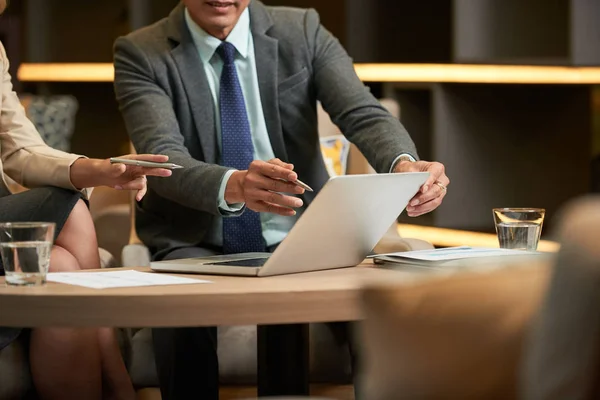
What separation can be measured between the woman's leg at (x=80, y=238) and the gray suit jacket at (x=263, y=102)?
0.74 ft

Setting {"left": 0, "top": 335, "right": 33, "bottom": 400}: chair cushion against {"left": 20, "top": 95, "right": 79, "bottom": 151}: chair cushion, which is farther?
{"left": 20, "top": 95, "right": 79, "bottom": 151}: chair cushion

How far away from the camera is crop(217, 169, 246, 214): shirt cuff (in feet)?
6.31

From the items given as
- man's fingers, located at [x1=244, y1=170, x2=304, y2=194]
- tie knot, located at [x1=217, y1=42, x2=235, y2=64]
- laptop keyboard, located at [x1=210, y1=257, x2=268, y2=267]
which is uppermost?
tie knot, located at [x1=217, y1=42, x2=235, y2=64]

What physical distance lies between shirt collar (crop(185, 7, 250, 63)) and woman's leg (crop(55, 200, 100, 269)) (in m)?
0.52

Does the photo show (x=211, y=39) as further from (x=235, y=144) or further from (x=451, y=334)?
(x=451, y=334)

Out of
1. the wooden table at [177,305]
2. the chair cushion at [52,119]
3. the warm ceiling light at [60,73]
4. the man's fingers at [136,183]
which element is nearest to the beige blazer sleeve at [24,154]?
the man's fingers at [136,183]

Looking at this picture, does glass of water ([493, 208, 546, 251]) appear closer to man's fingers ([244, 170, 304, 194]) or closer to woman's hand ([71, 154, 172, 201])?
man's fingers ([244, 170, 304, 194])

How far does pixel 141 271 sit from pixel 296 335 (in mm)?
270

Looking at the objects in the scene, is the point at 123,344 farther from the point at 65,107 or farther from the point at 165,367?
the point at 65,107

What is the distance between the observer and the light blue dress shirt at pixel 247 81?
2305 millimetres

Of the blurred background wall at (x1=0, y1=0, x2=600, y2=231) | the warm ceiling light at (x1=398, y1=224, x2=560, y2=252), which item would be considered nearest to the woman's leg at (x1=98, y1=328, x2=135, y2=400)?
the warm ceiling light at (x1=398, y1=224, x2=560, y2=252)

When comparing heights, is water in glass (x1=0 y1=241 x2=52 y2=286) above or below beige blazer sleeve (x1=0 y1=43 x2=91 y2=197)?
below

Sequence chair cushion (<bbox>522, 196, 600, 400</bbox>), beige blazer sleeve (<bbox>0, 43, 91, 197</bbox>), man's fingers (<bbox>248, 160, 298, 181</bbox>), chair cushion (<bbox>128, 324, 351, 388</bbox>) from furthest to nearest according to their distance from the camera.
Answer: chair cushion (<bbox>128, 324, 351, 388</bbox>) → beige blazer sleeve (<bbox>0, 43, 91, 197</bbox>) → man's fingers (<bbox>248, 160, 298, 181</bbox>) → chair cushion (<bbox>522, 196, 600, 400</bbox>)

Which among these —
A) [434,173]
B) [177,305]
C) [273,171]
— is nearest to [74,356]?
[273,171]
